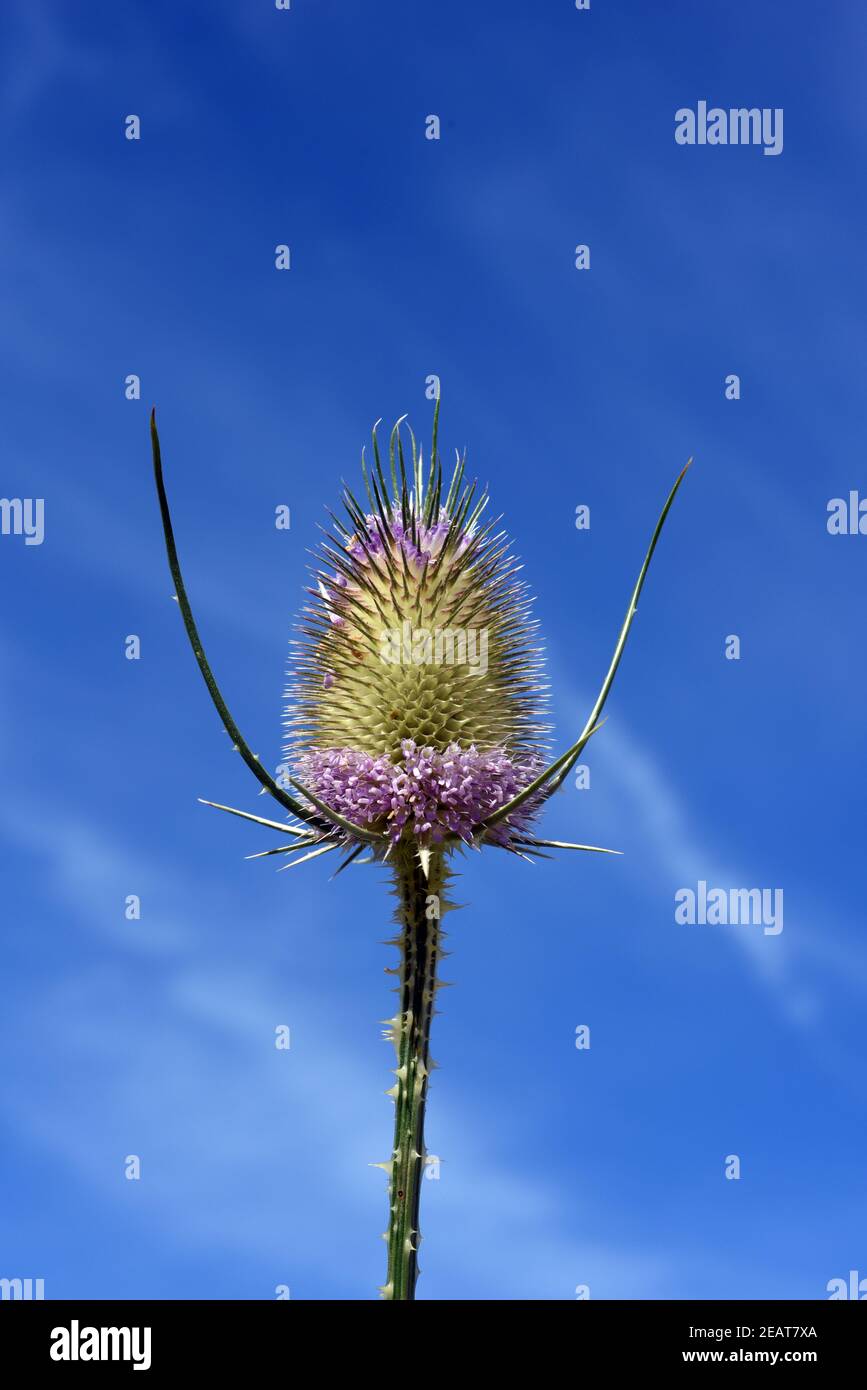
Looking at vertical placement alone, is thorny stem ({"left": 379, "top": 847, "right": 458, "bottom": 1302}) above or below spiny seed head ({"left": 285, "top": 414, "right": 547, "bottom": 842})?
below

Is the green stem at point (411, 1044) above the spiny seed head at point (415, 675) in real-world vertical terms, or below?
below

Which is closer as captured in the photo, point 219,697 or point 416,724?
point 219,697
